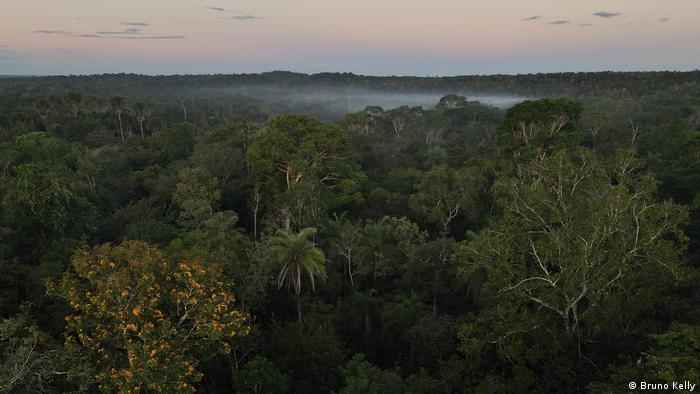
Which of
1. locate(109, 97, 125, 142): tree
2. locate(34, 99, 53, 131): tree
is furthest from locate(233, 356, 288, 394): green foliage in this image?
locate(34, 99, 53, 131): tree

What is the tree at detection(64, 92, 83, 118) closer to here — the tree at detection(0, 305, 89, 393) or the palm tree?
the palm tree

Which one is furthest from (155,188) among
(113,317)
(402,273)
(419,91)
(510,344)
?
(419,91)

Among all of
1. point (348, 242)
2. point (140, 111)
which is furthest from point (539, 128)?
point (140, 111)

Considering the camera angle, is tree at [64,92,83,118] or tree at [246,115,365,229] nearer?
tree at [246,115,365,229]

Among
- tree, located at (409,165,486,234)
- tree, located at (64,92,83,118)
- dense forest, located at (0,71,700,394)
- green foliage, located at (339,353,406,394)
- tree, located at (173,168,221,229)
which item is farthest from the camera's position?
tree, located at (64,92,83,118)

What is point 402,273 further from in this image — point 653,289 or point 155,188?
point 155,188

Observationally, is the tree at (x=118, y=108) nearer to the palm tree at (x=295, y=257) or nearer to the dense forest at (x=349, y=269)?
the dense forest at (x=349, y=269)
